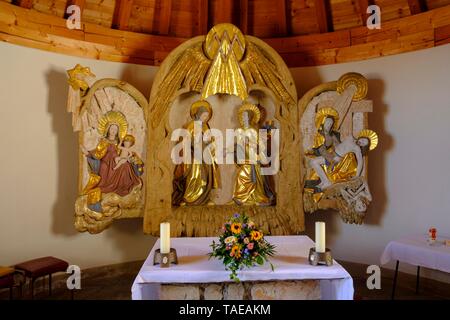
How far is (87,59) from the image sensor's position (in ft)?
18.0

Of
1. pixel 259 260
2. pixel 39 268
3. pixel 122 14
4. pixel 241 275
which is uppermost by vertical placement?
pixel 122 14

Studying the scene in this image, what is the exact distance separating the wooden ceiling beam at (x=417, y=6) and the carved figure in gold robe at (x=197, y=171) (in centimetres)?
338

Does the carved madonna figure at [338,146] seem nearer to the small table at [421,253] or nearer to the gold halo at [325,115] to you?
the gold halo at [325,115]

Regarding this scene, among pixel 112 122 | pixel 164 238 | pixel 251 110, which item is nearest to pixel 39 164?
pixel 112 122

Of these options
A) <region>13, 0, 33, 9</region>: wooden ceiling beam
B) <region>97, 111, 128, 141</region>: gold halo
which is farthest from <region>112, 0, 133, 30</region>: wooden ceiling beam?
<region>97, 111, 128, 141</region>: gold halo

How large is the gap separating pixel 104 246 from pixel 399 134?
4895mm

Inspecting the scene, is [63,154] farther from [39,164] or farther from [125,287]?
[125,287]

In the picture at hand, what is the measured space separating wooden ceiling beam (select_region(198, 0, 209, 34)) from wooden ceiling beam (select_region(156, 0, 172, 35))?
509mm

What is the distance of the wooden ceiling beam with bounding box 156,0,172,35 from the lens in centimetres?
595

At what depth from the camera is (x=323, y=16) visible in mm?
5902

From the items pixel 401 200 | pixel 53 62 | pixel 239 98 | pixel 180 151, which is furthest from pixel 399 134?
pixel 53 62

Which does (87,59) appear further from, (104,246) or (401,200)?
(401,200)

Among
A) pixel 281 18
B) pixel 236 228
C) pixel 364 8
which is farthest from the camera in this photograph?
pixel 281 18

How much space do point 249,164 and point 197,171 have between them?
81 centimetres
